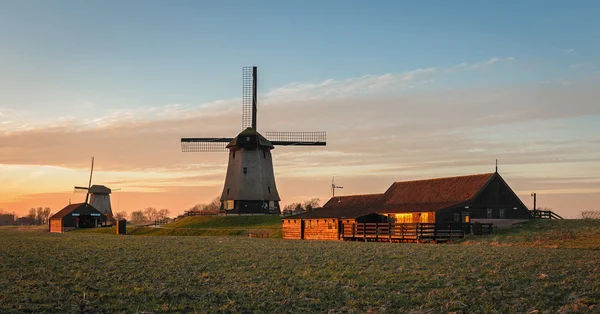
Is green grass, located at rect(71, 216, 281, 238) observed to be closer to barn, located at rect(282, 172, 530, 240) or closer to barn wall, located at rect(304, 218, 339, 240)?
barn wall, located at rect(304, 218, 339, 240)

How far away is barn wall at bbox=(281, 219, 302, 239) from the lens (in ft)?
203

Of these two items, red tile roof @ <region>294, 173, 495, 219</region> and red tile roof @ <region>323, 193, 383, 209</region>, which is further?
red tile roof @ <region>323, 193, 383, 209</region>

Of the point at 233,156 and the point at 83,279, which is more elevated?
the point at 233,156

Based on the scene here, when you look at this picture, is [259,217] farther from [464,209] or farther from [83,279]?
[83,279]

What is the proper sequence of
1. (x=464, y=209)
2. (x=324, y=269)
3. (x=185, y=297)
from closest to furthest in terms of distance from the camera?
1. (x=185, y=297)
2. (x=324, y=269)
3. (x=464, y=209)

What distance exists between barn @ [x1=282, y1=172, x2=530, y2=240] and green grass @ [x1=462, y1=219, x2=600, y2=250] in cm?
331

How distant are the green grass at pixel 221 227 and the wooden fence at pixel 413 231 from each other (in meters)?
14.5

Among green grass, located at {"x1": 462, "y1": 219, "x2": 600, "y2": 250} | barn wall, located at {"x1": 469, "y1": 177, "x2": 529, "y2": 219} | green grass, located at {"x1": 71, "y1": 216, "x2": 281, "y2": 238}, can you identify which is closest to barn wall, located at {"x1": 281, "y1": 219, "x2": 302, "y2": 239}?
green grass, located at {"x1": 71, "y1": 216, "x2": 281, "y2": 238}

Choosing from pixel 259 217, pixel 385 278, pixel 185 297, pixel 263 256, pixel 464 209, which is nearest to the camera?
pixel 185 297

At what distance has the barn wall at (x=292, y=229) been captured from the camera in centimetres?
6175

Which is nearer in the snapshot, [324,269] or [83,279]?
[83,279]

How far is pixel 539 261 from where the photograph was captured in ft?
84.3

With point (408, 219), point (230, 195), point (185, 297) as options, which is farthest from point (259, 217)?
point (185, 297)

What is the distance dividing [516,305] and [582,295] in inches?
100
